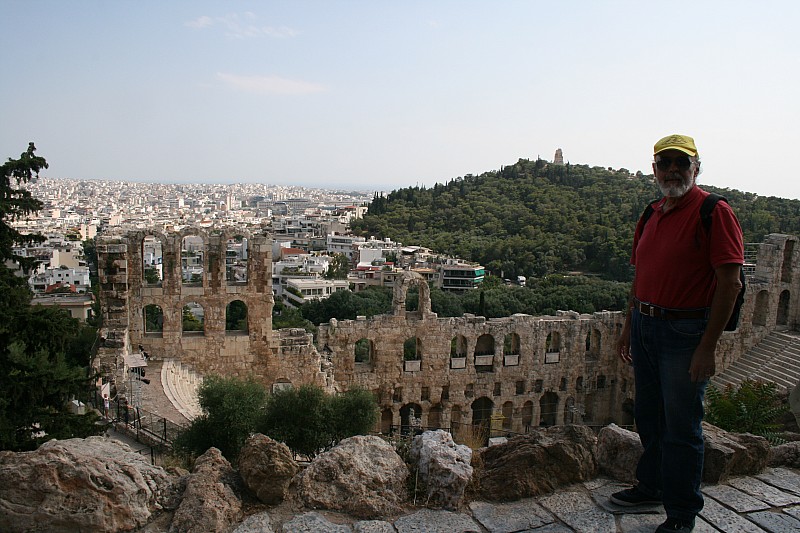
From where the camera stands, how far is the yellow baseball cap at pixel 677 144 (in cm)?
468

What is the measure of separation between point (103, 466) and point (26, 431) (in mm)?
5937

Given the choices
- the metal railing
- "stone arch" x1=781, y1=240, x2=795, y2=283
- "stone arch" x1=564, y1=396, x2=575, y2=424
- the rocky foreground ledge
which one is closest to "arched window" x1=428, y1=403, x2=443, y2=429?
"stone arch" x1=564, y1=396, x2=575, y2=424

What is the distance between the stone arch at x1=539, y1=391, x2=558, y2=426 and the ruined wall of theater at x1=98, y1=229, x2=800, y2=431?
2.7 inches

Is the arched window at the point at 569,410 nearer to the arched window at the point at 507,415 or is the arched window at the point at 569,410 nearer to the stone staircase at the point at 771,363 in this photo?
the arched window at the point at 507,415

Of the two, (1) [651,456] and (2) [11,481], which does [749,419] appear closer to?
(1) [651,456]

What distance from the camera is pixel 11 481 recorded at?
4.32 m

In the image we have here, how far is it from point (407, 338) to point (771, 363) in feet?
44.8

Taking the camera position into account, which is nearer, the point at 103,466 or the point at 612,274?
the point at 103,466

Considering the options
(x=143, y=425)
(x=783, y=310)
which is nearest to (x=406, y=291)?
(x=143, y=425)

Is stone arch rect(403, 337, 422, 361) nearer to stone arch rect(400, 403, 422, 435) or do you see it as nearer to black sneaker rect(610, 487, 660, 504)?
stone arch rect(400, 403, 422, 435)

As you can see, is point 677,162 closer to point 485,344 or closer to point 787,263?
point 485,344

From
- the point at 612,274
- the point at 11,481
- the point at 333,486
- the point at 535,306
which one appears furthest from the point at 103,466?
the point at 612,274

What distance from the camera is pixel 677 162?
4.71m

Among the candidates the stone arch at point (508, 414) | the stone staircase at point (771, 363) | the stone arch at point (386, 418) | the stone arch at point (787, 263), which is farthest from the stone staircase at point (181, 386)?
the stone arch at point (787, 263)
